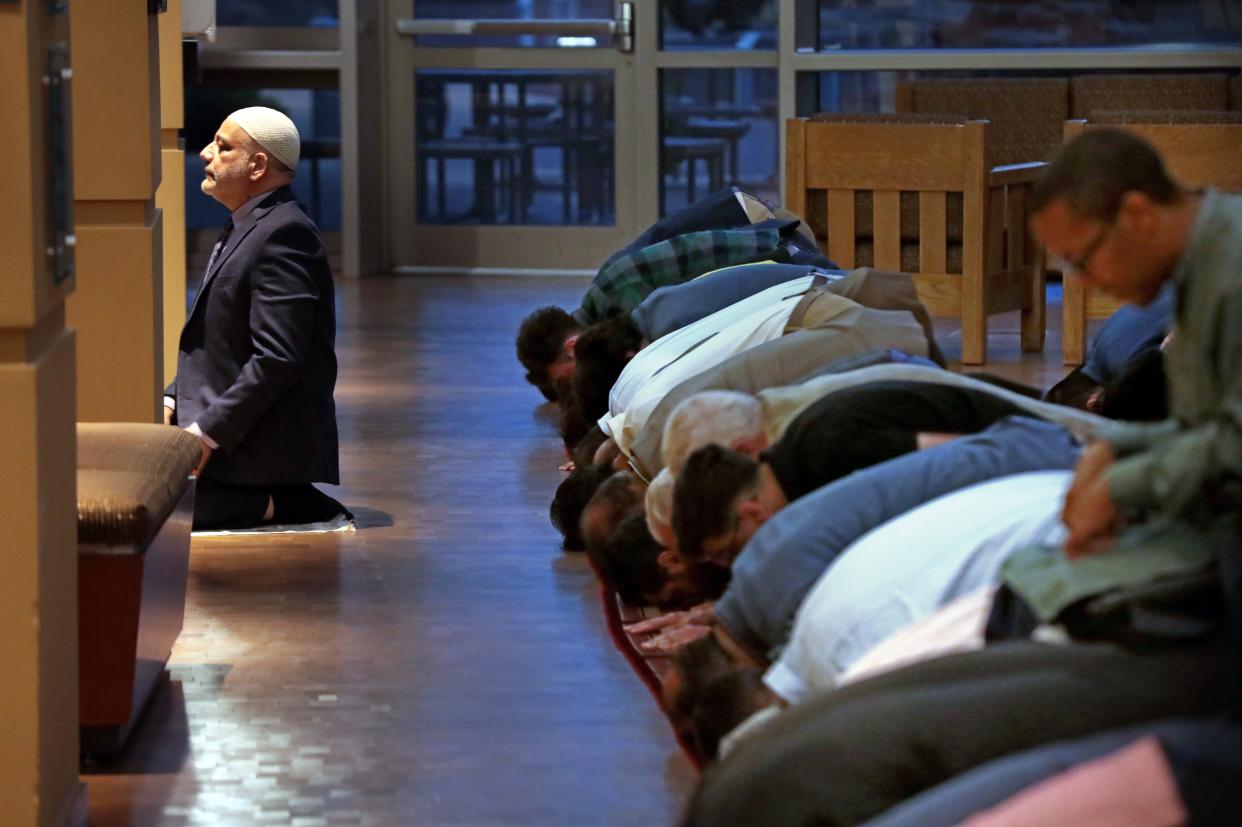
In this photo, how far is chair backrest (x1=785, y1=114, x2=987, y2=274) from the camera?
727 centimetres

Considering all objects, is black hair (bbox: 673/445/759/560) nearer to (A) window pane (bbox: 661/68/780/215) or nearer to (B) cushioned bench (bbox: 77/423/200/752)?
(B) cushioned bench (bbox: 77/423/200/752)

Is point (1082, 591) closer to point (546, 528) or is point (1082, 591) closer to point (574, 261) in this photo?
point (546, 528)

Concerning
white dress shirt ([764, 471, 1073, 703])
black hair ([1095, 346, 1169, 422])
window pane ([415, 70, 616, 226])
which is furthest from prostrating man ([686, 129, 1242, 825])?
window pane ([415, 70, 616, 226])

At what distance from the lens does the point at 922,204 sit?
735 cm

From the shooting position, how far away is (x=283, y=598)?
427 centimetres

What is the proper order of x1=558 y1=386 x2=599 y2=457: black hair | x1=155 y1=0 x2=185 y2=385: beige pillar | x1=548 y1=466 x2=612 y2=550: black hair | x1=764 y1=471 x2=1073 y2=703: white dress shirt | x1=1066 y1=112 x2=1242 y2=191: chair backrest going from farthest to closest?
x1=1066 y1=112 x2=1242 y2=191: chair backrest
x1=155 y1=0 x2=185 y2=385: beige pillar
x1=558 y1=386 x2=599 y2=457: black hair
x1=548 y1=466 x2=612 y2=550: black hair
x1=764 y1=471 x2=1073 y2=703: white dress shirt

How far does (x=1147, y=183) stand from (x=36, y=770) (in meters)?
1.60

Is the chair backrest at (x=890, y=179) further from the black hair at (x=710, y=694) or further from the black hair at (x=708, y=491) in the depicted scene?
the black hair at (x=710, y=694)

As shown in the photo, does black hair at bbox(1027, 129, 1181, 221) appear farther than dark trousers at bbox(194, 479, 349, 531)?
No

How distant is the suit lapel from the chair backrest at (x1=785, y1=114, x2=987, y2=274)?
2.98 meters

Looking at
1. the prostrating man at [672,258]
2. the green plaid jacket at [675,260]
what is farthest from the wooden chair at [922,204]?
the green plaid jacket at [675,260]

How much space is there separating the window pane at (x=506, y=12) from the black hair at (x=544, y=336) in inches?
193

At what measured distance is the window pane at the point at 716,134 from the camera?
1088cm

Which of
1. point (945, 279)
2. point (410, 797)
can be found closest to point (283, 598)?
point (410, 797)
